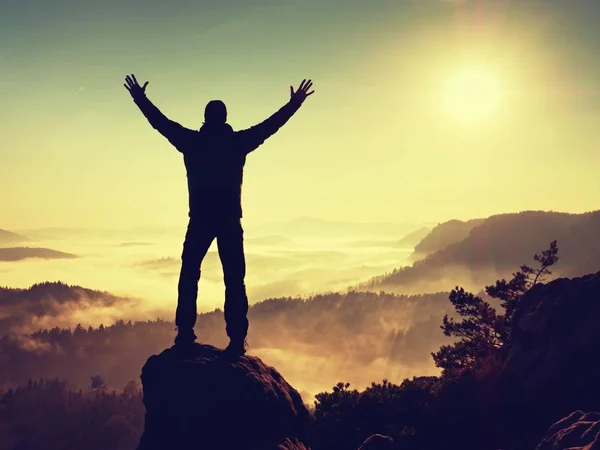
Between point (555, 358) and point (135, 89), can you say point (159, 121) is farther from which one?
point (555, 358)

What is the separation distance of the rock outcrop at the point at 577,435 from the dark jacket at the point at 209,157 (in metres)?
7.61

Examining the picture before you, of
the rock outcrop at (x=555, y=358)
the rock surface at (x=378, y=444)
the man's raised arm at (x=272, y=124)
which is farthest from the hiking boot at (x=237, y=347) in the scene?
the rock outcrop at (x=555, y=358)

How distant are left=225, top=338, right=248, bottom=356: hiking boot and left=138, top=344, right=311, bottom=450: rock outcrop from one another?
0.46ft

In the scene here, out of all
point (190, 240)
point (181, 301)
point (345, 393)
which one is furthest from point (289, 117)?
point (345, 393)

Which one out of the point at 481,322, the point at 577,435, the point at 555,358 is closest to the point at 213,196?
the point at 577,435

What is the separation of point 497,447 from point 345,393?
9082mm

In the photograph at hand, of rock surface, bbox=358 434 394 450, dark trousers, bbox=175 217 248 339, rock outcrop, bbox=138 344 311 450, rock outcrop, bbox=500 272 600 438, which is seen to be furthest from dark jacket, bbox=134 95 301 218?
rock outcrop, bbox=500 272 600 438

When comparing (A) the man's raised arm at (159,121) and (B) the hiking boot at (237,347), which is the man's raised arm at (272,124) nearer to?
(A) the man's raised arm at (159,121)

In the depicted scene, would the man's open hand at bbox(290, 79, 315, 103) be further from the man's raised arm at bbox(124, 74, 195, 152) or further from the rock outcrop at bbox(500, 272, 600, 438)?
the rock outcrop at bbox(500, 272, 600, 438)

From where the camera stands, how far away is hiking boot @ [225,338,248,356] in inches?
444

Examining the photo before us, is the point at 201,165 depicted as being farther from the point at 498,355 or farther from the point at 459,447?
the point at 498,355

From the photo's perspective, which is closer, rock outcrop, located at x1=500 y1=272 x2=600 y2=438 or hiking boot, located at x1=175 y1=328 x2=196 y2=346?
hiking boot, located at x1=175 y1=328 x2=196 y2=346

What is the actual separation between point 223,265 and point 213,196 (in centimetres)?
149

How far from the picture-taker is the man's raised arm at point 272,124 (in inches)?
444
